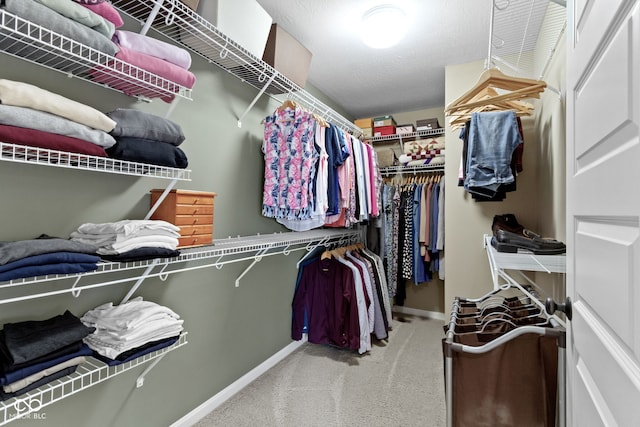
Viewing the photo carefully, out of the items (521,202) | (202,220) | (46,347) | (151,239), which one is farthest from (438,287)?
(46,347)

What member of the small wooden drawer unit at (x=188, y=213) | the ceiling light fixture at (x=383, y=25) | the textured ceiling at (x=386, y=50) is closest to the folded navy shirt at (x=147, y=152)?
the small wooden drawer unit at (x=188, y=213)

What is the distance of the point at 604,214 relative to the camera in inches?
25.2

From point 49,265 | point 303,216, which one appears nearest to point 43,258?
point 49,265

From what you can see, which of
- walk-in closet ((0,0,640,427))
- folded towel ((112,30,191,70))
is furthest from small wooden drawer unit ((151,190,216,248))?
folded towel ((112,30,191,70))

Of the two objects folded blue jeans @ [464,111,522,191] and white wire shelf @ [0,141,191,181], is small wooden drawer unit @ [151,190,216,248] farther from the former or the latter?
folded blue jeans @ [464,111,522,191]

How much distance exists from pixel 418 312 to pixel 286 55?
3.12 meters

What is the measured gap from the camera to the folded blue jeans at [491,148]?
183 centimetres

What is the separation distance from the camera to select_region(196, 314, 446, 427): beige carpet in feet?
6.16

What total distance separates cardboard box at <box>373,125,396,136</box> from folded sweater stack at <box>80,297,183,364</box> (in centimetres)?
297

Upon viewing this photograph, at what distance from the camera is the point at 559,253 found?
137 cm

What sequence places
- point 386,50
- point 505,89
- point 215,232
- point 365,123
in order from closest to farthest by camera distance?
point 505,89, point 215,232, point 386,50, point 365,123

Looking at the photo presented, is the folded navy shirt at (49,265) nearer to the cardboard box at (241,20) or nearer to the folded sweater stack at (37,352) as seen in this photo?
the folded sweater stack at (37,352)

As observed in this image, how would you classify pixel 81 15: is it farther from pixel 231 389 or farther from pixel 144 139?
pixel 231 389

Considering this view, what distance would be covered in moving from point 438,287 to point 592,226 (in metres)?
3.25
